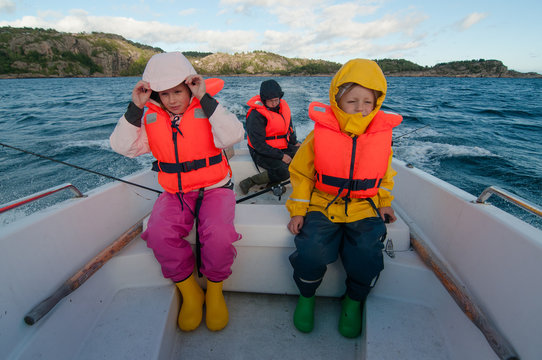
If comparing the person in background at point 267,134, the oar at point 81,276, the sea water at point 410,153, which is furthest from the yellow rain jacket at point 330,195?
the person in background at point 267,134

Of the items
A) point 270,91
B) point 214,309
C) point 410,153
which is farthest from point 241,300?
point 410,153

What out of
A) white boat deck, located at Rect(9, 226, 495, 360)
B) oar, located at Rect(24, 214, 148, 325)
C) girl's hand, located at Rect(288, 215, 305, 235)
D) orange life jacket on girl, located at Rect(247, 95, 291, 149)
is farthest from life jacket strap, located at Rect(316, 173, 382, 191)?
orange life jacket on girl, located at Rect(247, 95, 291, 149)

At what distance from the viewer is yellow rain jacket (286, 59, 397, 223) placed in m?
1.51

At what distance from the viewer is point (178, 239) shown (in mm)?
1538

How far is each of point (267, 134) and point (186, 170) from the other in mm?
1771

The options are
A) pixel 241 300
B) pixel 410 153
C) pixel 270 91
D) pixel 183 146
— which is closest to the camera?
pixel 183 146

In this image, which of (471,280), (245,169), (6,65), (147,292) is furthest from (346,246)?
(6,65)

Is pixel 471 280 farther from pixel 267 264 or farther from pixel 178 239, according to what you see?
pixel 178 239

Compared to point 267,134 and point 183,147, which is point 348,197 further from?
point 267,134

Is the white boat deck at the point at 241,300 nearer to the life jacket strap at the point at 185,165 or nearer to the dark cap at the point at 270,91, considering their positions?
the life jacket strap at the point at 185,165

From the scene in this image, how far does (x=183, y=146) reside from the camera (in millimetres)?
1710

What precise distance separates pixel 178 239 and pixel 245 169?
189cm

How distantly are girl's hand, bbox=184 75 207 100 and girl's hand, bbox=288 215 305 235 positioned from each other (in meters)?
0.95

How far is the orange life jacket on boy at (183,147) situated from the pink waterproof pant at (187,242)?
172 millimetres
